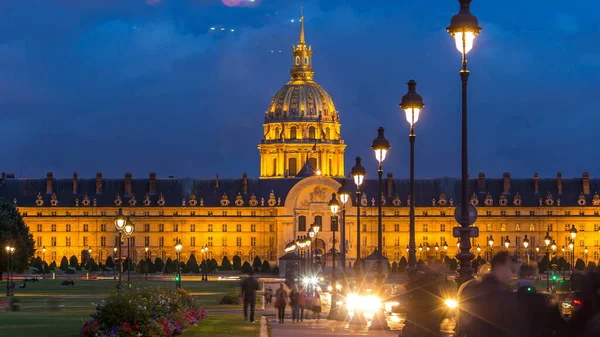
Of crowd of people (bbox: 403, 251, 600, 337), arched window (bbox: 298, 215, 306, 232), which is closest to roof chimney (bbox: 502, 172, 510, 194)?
arched window (bbox: 298, 215, 306, 232)

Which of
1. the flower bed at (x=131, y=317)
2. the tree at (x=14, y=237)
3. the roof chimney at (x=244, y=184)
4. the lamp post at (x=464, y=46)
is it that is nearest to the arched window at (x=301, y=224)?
the roof chimney at (x=244, y=184)

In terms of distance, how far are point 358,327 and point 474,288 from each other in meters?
21.9

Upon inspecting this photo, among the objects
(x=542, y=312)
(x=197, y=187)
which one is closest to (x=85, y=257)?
(x=197, y=187)

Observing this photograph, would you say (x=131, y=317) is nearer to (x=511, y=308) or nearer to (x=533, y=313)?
(x=533, y=313)

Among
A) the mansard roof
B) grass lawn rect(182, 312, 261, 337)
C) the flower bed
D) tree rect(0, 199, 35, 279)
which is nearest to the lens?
the flower bed

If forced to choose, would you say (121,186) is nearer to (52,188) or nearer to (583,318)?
(52,188)

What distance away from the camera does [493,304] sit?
15914mm

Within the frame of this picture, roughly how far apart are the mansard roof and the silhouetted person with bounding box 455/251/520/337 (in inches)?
6059

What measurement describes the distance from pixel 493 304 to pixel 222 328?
1925 cm

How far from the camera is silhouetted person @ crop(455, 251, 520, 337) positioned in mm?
15820

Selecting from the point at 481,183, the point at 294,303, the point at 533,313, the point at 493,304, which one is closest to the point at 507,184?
the point at 481,183

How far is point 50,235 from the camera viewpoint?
171 metres

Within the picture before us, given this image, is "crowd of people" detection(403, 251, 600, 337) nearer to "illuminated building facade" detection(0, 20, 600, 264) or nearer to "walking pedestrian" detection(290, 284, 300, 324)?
"walking pedestrian" detection(290, 284, 300, 324)

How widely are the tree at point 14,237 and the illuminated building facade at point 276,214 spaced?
5708cm
